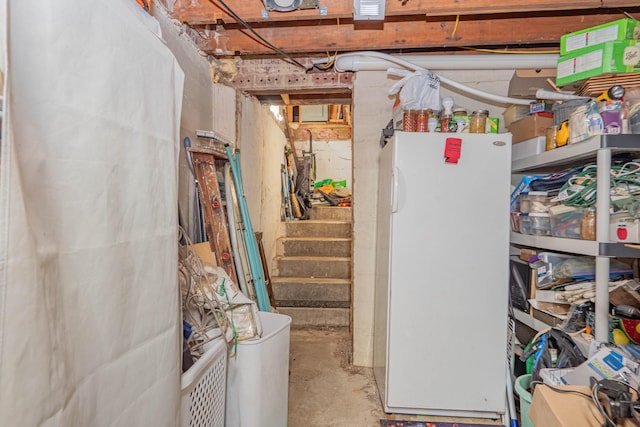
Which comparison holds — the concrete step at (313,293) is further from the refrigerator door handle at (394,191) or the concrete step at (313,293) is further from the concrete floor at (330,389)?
the refrigerator door handle at (394,191)

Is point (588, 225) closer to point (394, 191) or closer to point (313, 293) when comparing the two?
point (394, 191)

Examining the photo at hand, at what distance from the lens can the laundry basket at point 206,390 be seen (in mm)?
979

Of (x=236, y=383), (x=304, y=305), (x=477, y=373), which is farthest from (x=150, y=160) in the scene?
(x=304, y=305)

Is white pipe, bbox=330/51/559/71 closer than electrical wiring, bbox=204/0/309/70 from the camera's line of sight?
No

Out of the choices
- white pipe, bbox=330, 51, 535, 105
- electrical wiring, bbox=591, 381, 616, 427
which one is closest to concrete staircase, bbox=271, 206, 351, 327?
white pipe, bbox=330, 51, 535, 105

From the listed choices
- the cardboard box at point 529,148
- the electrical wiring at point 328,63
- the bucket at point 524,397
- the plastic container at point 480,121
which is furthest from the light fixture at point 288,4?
the bucket at point 524,397

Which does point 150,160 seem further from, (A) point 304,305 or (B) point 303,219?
(B) point 303,219

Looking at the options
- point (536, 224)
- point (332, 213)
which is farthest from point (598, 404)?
point (332, 213)

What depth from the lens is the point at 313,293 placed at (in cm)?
315

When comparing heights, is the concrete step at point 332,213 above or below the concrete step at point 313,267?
above

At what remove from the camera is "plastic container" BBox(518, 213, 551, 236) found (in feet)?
5.51

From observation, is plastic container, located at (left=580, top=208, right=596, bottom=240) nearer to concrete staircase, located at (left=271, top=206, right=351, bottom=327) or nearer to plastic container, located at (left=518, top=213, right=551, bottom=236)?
plastic container, located at (left=518, top=213, right=551, bottom=236)

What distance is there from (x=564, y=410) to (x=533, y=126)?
4.83ft

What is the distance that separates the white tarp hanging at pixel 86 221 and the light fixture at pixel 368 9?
122cm
